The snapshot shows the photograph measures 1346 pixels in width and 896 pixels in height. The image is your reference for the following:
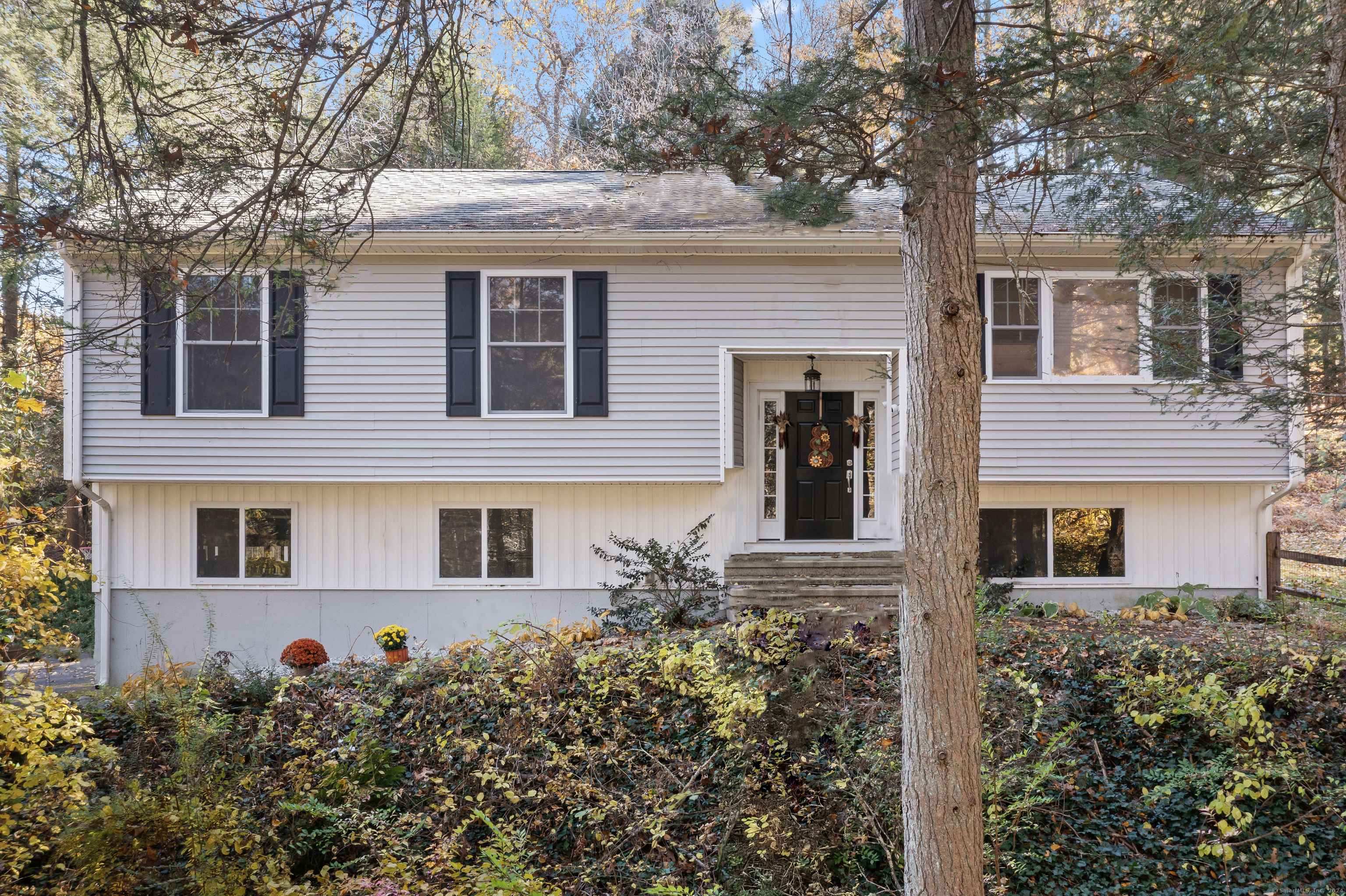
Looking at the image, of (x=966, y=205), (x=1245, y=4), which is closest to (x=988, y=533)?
(x=1245, y=4)

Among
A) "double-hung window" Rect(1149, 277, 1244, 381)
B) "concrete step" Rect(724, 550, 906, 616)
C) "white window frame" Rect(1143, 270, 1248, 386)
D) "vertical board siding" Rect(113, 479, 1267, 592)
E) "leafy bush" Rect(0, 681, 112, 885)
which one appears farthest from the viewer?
"vertical board siding" Rect(113, 479, 1267, 592)

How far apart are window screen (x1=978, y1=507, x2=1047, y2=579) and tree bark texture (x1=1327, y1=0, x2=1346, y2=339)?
15.8 feet

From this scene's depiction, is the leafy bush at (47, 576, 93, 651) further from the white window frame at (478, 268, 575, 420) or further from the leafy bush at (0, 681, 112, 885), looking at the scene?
the leafy bush at (0, 681, 112, 885)

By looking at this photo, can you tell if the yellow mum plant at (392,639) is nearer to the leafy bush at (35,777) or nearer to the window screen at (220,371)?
the window screen at (220,371)

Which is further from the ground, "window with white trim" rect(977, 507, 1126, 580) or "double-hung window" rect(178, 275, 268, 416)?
"double-hung window" rect(178, 275, 268, 416)

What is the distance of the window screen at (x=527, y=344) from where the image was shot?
8.85m

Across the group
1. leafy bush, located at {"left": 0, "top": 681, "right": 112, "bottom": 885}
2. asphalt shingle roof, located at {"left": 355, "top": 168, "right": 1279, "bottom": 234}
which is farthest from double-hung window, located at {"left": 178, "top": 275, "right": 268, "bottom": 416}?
leafy bush, located at {"left": 0, "top": 681, "right": 112, "bottom": 885}

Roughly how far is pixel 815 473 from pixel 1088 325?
137 inches

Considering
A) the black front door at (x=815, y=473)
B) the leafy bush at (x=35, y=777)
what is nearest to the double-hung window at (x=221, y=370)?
the leafy bush at (x=35, y=777)

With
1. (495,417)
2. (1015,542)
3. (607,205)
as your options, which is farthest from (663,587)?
(607,205)

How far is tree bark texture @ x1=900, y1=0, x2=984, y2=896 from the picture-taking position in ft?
10.6

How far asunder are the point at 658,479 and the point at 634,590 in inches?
49.4

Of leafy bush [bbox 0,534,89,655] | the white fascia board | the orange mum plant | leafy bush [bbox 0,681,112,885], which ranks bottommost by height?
the orange mum plant

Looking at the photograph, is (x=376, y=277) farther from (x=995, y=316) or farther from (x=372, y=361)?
(x=995, y=316)
